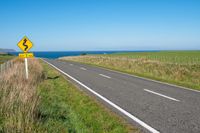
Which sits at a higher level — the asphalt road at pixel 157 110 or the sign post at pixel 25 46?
the sign post at pixel 25 46

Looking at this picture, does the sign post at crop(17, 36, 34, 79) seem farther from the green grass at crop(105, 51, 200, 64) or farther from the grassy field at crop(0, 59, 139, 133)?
the green grass at crop(105, 51, 200, 64)

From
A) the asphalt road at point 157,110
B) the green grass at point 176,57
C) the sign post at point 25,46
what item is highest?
the sign post at point 25,46

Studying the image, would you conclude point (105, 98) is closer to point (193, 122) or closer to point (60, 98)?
point (60, 98)

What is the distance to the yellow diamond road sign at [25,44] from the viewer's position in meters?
11.2

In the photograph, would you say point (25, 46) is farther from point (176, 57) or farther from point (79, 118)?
point (176, 57)

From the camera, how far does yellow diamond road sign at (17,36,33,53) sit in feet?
36.8

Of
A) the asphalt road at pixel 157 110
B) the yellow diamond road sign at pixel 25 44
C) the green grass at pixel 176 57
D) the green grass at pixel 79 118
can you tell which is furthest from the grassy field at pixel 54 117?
the green grass at pixel 176 57

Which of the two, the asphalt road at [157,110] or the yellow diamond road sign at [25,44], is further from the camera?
the yellow diamond road sign at [25,44]

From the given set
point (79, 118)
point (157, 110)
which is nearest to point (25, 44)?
point (79, 118)

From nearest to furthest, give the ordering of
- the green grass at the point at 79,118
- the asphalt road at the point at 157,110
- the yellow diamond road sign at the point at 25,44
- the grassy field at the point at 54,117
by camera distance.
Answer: the grassy field at the point at 54,117 < the green grass at the point at 79,118 < the asphalt road at the point at 157,110 < the yellow diamond road sign at the point at 25,44

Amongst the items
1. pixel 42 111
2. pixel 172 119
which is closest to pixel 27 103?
pixel 42 111

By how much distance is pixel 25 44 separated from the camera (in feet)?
37.2

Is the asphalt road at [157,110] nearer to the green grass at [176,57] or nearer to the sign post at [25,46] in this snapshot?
the sign post at [25,46]

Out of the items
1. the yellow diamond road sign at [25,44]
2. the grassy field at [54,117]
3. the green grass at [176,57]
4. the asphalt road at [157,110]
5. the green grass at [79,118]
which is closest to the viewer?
the grassy field at [54,117]
